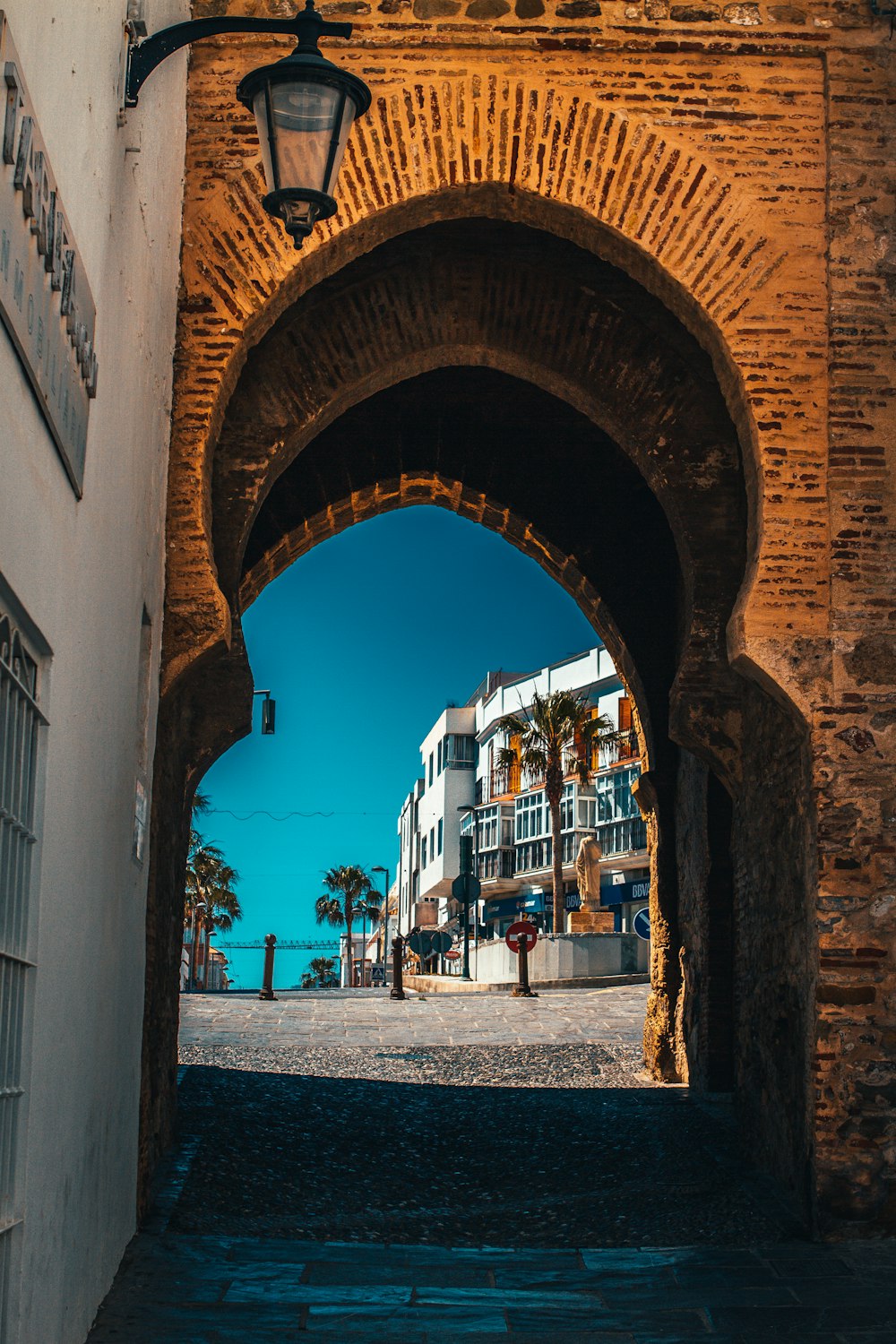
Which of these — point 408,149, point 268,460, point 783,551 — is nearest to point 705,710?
point 783,551

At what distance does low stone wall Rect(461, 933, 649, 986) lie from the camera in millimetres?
30781

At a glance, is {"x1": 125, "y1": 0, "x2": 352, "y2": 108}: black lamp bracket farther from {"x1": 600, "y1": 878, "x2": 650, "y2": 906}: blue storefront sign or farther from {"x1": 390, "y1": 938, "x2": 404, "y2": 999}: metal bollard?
{"x1": 600, "y1": 878, "x2": 650, "y2": 906}: blue storefront sign

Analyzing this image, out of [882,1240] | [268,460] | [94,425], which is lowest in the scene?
[882,1240]

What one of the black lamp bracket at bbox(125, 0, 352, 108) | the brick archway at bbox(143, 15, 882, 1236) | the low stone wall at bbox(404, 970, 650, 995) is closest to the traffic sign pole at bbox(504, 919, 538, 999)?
the low stone wall at bbox(404, 970, 650, 995)

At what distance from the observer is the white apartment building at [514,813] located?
49.0m

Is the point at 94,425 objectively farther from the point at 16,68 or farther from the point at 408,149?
the point at 408,149

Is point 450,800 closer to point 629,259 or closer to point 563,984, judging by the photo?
point 563,984

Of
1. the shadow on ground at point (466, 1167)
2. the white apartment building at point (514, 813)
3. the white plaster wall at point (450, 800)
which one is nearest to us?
the shadow on ground at point (466, 1167)

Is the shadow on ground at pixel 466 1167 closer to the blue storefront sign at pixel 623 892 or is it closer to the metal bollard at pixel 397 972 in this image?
the metal bollard at pixel 397 972

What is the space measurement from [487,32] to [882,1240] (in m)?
5.80

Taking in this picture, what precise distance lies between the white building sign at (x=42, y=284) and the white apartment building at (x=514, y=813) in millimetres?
39579

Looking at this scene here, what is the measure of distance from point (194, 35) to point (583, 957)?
1061 inches

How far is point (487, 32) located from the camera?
773 cm

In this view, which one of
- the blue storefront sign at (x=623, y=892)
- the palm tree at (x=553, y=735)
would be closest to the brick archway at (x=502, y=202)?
the palm tree at (x=553, y=735)
